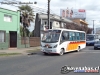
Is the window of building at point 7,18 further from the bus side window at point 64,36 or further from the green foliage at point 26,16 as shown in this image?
the bus side window at point 64,36

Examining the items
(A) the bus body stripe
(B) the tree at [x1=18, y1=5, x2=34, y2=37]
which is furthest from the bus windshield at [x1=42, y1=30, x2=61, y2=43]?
(B) the tree at [x1=18, y1=5, x2=34, y2=37]

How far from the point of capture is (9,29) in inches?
1001

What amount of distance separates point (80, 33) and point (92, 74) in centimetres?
1487

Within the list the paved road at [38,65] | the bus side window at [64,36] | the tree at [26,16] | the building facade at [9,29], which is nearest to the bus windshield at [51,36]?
the bus side window at [64,36]

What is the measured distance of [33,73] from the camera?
9.04 metres

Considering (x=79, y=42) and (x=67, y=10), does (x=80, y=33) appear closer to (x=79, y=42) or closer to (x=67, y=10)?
(x=79, y=42)

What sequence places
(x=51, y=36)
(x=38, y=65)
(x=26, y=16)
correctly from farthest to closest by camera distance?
(x=26, y=16) → (x=51, y=36) → (x=38, y=65)

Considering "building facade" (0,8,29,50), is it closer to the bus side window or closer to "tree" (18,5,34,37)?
"tree" (18,5,34,37)

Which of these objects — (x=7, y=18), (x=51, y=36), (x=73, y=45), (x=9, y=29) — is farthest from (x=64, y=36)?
(x=7, y=18)

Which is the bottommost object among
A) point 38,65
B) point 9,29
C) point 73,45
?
point 38,65

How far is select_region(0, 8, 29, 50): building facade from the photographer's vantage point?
79.7 feet

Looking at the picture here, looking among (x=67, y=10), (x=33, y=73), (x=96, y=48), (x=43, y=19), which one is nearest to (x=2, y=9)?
(x=96, y=48)

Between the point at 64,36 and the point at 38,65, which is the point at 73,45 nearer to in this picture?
the point at 64,36

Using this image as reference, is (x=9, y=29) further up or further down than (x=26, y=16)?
further down
